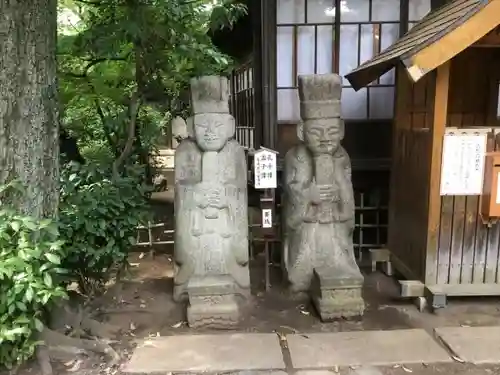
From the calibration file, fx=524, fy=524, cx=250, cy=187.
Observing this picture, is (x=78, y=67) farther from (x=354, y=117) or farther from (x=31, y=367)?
(x=31, y=367)

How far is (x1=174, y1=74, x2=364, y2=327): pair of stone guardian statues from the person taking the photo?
201 inches

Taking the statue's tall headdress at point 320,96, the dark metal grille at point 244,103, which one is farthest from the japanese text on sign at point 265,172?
the dark metal grille at point 244,103

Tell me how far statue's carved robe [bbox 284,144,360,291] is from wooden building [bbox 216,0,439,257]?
1.33 m

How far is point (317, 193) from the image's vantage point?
566cm

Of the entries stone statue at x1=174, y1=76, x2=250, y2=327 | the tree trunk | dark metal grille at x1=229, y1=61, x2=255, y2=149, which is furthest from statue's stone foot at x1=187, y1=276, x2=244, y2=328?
dark metal grille at x1=229, y1=61, x2=255, y2=149

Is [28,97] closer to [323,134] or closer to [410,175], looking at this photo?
[323,134]

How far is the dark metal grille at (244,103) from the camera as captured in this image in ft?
29.2

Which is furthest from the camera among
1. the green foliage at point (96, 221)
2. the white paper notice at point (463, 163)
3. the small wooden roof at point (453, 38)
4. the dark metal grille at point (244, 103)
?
the dark metal grille at point (244, 103)

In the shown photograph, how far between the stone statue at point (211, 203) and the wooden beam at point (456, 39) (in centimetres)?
193

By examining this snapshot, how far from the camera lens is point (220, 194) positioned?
18.0 ft

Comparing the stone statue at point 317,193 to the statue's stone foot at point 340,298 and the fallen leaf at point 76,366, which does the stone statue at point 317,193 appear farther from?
the fallen leaf at point 76,366

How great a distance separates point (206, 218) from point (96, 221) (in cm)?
119

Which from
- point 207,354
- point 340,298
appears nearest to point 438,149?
point 340,298

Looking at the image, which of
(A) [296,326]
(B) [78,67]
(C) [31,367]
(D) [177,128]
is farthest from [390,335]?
(D) [177,128]
